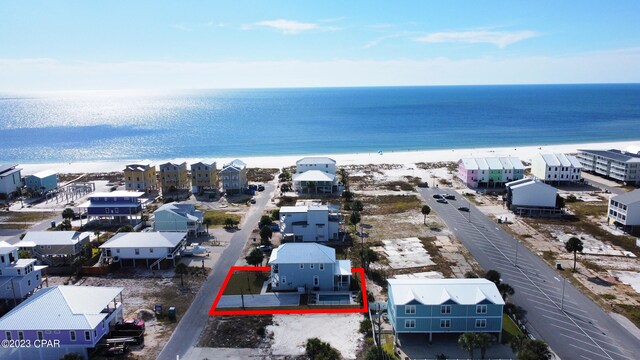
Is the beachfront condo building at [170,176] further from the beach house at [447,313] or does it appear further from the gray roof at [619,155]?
the gray roof at [619,155]

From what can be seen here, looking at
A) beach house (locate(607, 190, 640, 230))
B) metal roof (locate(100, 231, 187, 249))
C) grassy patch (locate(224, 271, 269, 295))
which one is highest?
beach house (locate(607, 190, 640, 230))

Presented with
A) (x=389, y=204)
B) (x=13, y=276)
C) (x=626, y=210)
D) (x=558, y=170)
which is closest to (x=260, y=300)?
(x=13, y=276)

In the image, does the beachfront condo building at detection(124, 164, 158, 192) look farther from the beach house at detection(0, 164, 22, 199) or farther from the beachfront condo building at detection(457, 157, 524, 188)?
the beachfront condo building at detection(457, 157, 524, 188)

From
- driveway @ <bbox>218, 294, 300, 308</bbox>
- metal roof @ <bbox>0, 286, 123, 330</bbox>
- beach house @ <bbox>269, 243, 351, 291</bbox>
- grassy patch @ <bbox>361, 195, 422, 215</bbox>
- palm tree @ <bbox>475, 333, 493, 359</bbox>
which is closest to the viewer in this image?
palm tree @ <bbox>475, 333, 493, 359</bbox>

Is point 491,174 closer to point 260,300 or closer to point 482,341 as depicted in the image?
point 260,300

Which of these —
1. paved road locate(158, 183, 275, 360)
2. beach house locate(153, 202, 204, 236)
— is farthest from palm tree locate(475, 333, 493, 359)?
beach house locate(153, 202, 204, 236)

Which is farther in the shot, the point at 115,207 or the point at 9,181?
the point at 9,181

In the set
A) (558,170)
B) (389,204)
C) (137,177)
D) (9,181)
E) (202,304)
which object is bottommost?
(202,304)
